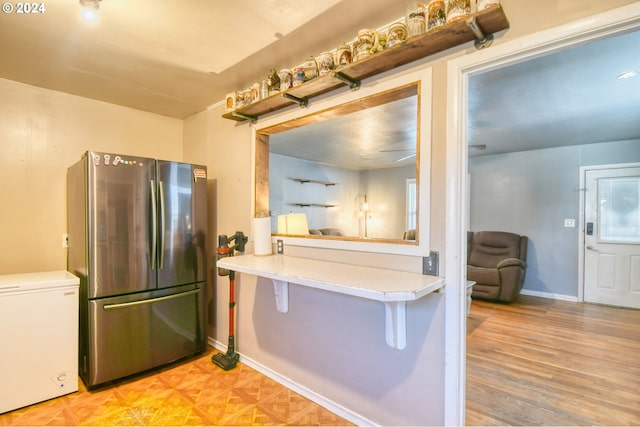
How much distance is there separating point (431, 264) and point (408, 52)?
108 centimetres

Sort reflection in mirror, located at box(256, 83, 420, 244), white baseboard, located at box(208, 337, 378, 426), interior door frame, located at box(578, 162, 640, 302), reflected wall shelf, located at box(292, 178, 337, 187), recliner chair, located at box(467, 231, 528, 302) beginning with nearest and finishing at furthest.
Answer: white baseboard, located at box(208, 337, 378, 426) → reflection in mirror, located at box(256, 83, 420, 244) → recliner chair, located at box(467, 231, 528, 302) → interior door frame, located at box(578, 162, 640, 302) → reflected wall shelf, located at box(292, 178, 337, 187)

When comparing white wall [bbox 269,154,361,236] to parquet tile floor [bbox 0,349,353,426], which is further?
white wall [bbox 269,154,361,236]

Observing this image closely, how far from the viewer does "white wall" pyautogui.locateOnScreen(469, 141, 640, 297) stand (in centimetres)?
479

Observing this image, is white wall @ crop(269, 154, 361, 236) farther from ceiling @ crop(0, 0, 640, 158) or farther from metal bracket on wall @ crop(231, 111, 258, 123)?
metal bracket on wall @ crop(231, 111, 258, 123)

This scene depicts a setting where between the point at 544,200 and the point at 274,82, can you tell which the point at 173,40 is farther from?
the point at 544,200

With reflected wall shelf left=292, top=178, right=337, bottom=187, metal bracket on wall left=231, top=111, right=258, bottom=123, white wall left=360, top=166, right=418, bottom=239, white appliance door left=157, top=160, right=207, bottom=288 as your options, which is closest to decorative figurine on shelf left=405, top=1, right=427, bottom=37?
metal bracket on wall left=231, top=111, right=258, bottom=123

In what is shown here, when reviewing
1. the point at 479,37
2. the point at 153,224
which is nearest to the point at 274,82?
the point at 479,37

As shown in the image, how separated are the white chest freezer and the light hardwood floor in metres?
2.79

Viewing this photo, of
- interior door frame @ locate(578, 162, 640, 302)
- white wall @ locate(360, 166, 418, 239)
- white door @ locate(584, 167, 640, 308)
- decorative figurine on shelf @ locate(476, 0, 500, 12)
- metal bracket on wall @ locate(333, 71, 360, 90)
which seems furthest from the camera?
white wall @ locate(360, 166, 418, 239)

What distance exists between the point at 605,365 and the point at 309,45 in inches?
142

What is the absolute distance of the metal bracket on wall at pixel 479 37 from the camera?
4.23ft

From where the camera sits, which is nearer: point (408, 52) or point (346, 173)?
point (408, 52)

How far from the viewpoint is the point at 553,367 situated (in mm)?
2631

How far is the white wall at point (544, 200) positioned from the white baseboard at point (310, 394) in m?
4.73
